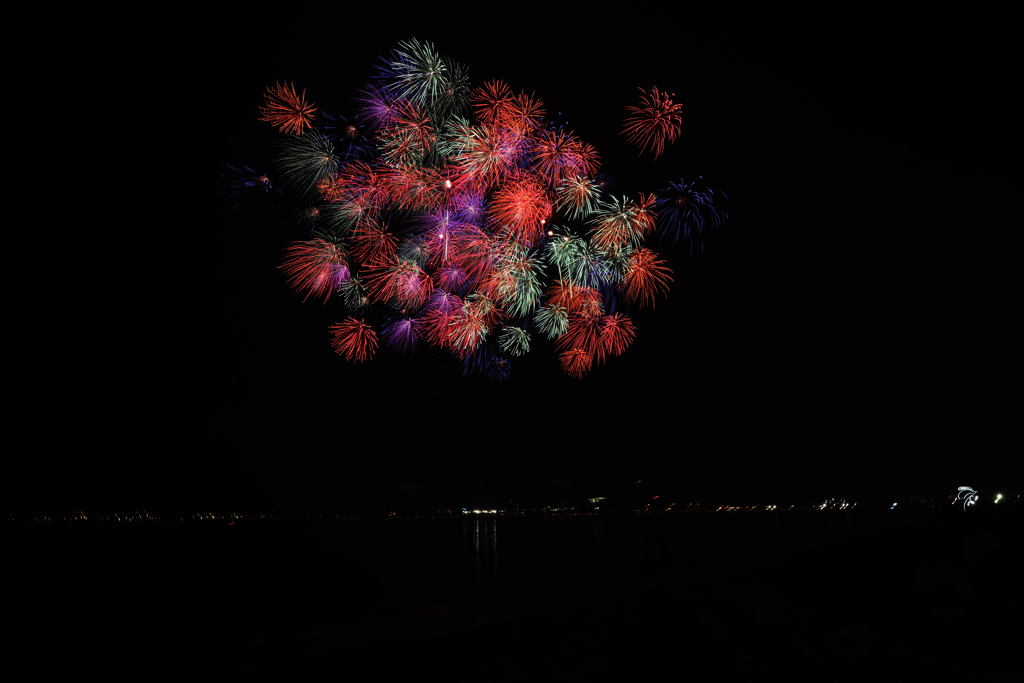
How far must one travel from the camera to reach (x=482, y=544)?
1527cm

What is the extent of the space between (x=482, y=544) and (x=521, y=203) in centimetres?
794

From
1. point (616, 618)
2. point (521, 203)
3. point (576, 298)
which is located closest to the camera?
point (616, 618)

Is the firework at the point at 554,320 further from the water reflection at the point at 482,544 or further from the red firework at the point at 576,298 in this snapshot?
the water reflection at the point at 482,544

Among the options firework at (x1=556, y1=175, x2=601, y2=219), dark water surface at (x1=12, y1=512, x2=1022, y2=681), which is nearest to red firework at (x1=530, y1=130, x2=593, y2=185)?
firework at (x1=556, y1=175, x2=601, y2=219)

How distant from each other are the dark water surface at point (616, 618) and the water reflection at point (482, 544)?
0.53 feet

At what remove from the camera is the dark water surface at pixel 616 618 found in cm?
383

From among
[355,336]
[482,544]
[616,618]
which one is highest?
[355,336]

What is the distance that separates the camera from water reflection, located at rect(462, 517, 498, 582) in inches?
432

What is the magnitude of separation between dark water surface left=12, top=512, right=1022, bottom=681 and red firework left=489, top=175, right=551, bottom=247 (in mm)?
6479

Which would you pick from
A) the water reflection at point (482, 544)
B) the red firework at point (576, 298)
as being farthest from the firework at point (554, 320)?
the water reflection at point (482, 544)

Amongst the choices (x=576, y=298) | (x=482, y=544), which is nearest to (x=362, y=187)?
(x=576, y=298)

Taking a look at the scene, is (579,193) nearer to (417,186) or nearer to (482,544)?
(417,186)

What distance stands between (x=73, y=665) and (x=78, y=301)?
2639 centimetres

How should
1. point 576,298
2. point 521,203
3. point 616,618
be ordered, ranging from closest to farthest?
point 616,618
point 521,203
point 576,298
